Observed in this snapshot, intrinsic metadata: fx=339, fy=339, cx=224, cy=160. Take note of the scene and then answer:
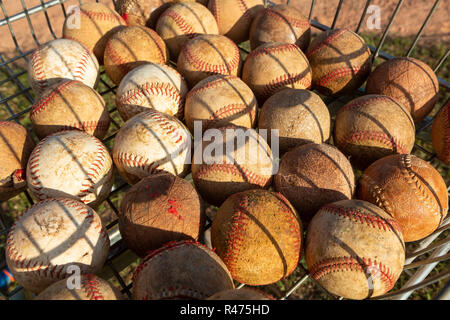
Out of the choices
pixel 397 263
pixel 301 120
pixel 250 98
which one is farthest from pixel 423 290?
pixel 250 98

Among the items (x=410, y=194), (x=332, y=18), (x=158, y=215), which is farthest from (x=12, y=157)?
(x=332, y=18)

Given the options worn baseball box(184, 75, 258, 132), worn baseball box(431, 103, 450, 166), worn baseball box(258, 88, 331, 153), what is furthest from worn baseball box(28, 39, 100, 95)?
worn baseball box(431, 103, 450, 166)

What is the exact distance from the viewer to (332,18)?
859 cm

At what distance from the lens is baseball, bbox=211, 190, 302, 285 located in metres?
2.31

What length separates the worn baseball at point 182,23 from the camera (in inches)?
157

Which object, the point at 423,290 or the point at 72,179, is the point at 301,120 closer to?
the point at 72,179

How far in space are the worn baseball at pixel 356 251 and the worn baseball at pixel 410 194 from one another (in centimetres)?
20

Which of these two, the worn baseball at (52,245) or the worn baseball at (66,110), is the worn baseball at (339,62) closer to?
the worn baseball at (66,110)

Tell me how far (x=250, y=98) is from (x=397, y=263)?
1855mm

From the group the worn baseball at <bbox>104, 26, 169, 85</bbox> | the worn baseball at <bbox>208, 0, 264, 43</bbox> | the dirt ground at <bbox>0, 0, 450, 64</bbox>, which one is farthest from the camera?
the dirt ground at <bbox>0, 0, 450, 64</bbox>

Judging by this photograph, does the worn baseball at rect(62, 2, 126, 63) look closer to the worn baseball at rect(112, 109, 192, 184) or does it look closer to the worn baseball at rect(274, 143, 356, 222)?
the worn baseball at rect(112, 109, 192, 184)

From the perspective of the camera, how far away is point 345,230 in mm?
2318

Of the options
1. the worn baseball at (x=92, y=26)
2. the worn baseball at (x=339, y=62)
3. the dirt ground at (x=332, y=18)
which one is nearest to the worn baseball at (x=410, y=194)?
the worn baseball at (x=339, y=62)

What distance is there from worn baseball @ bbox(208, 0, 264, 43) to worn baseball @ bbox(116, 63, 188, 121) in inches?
53.3
